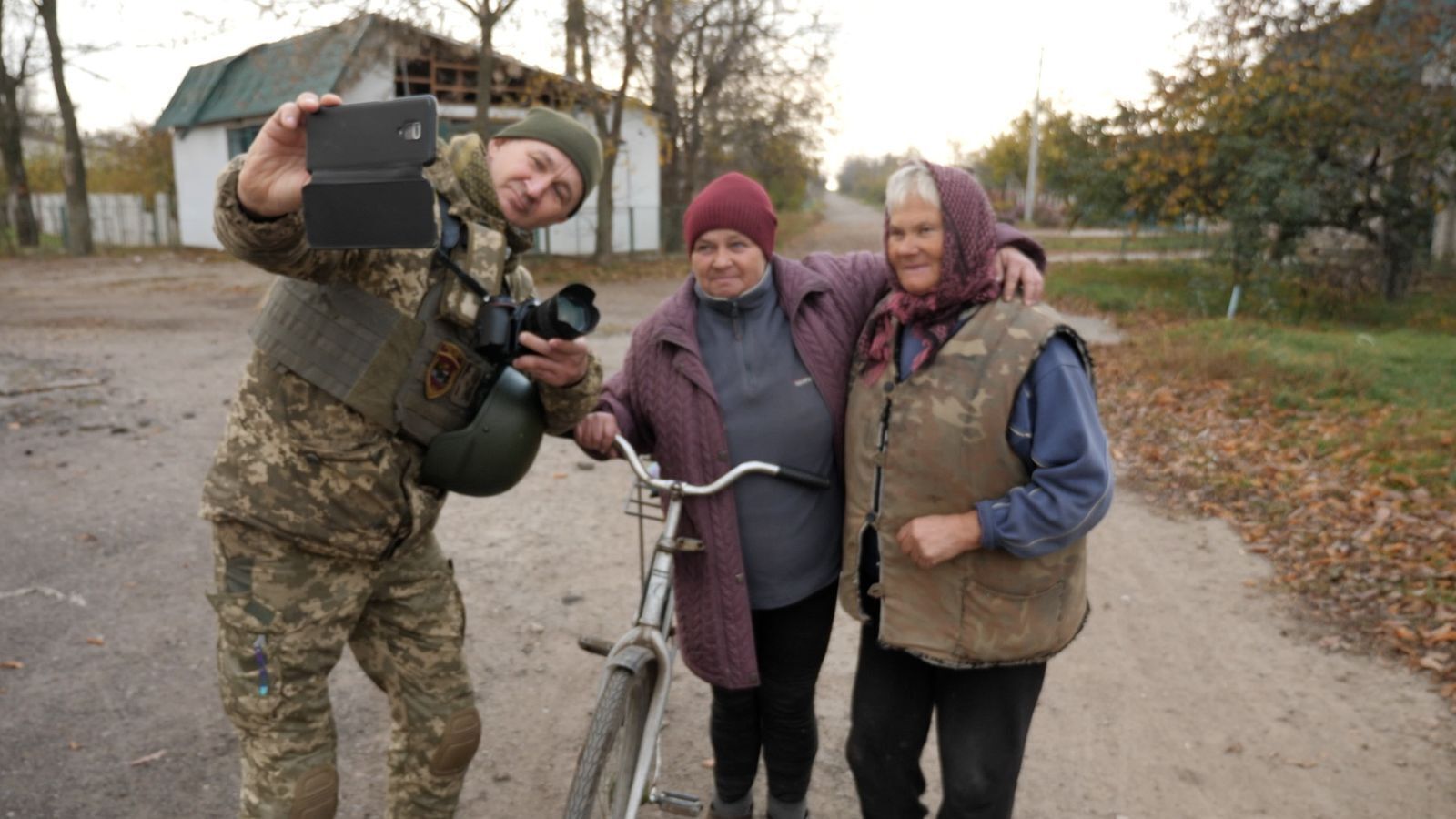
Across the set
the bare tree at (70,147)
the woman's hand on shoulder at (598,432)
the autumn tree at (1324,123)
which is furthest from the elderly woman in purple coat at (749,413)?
the bare tree at (70,147)

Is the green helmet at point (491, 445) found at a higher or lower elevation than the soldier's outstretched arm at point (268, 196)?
lower

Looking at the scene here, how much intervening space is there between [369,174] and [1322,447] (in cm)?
736

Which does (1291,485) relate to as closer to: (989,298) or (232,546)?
(989,298)

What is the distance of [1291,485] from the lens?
22.8ft

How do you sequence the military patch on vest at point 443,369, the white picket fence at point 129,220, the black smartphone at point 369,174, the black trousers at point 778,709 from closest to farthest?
the black smartphone at point 369,174
the military patch on vest at point 443,369
the black trousers at point 778,709
the white picket fence at point 129,220

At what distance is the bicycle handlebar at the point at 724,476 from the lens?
2.62 metres

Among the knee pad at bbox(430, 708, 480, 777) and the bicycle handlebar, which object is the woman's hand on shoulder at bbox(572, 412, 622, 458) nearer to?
the bicycle handlebar

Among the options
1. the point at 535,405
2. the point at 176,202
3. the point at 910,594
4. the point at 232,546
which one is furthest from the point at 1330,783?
the point at 176,202

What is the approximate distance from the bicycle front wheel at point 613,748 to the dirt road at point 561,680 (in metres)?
0.83

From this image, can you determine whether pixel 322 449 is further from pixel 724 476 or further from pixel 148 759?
pixel 148 759

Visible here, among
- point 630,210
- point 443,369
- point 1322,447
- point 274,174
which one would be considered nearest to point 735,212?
point 443,369

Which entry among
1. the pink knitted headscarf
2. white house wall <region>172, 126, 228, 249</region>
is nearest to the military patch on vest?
the pink knitted headscarf

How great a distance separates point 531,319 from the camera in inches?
99.9

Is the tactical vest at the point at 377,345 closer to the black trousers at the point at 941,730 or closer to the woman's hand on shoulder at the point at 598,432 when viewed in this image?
the woman's hand on shoulder at the point at 598,432
